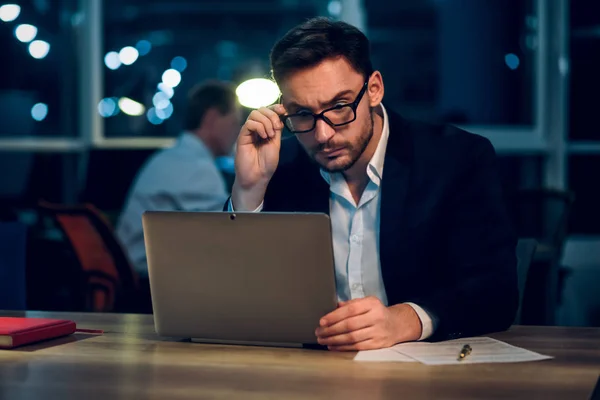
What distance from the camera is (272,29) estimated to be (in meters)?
6.78

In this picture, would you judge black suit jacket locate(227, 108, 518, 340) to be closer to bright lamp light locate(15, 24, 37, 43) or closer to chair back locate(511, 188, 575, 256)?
chair back locate(511, 188, 575, 256)

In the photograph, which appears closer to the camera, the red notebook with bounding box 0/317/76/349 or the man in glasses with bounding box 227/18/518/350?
the red notebook with bounding box 0/317/76/349

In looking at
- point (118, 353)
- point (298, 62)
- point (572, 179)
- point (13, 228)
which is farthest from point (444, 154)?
point (572, 179)

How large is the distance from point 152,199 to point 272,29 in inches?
111

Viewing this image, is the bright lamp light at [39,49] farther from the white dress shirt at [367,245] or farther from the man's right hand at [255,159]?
the white dress shirt at [367,245]

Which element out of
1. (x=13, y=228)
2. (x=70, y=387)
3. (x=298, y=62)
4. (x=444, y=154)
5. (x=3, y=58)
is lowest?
(x=70, y=387)

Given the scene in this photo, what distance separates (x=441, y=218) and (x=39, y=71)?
5.06 meters

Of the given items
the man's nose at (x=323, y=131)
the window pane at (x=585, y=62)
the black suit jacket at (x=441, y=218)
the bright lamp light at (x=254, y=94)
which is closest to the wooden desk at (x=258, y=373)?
the black suit jacket at (x=441, y=218)

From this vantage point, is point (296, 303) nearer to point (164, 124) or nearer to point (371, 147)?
point (371, 147)

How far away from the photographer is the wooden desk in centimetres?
131

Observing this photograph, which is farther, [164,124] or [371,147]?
[164,124]

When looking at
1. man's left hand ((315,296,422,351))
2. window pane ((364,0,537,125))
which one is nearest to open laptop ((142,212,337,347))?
man's left hand ((315,296,422,351))

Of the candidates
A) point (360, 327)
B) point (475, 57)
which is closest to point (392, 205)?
point (360, 327)

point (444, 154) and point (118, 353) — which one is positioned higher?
point (444, 154)
